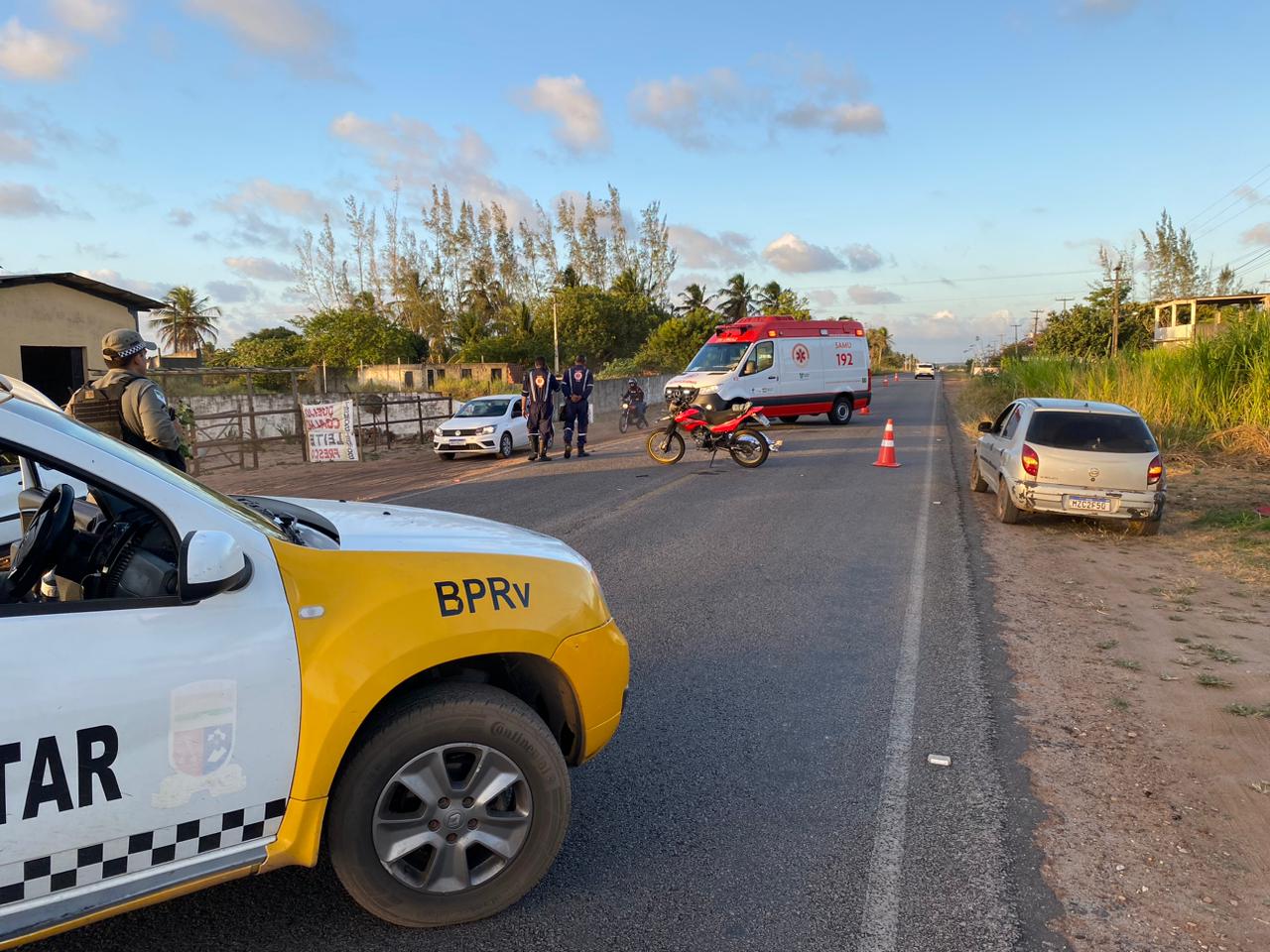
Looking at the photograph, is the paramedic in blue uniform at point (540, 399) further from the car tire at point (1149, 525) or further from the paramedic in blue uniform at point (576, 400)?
the car tire at point (1149, 525)

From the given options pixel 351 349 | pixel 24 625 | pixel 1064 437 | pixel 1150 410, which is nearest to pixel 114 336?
pixel 24 625

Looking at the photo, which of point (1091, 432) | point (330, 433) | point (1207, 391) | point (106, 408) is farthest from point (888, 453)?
point (106, 408)

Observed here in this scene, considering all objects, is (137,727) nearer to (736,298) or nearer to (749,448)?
(749,448)

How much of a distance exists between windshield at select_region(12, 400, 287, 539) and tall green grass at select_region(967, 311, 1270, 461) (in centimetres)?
1644

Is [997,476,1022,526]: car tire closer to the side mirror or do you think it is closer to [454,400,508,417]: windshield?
the side mirror

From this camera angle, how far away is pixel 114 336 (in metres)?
5.76

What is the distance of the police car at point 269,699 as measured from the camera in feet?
6.65

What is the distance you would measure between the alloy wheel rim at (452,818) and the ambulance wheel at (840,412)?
22398mm

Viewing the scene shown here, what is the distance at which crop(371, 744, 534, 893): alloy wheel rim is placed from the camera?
252 centimetres

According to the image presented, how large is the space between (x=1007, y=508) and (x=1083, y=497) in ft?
2.88

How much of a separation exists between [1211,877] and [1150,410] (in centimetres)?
1698

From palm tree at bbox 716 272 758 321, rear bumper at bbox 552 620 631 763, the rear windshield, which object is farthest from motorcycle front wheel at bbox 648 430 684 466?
palm tree at bbox 716 272 758 321

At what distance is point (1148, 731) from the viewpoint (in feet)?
14.0

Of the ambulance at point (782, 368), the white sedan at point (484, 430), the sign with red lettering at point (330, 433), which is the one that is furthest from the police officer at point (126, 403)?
the ambulance at point (782, 368)
